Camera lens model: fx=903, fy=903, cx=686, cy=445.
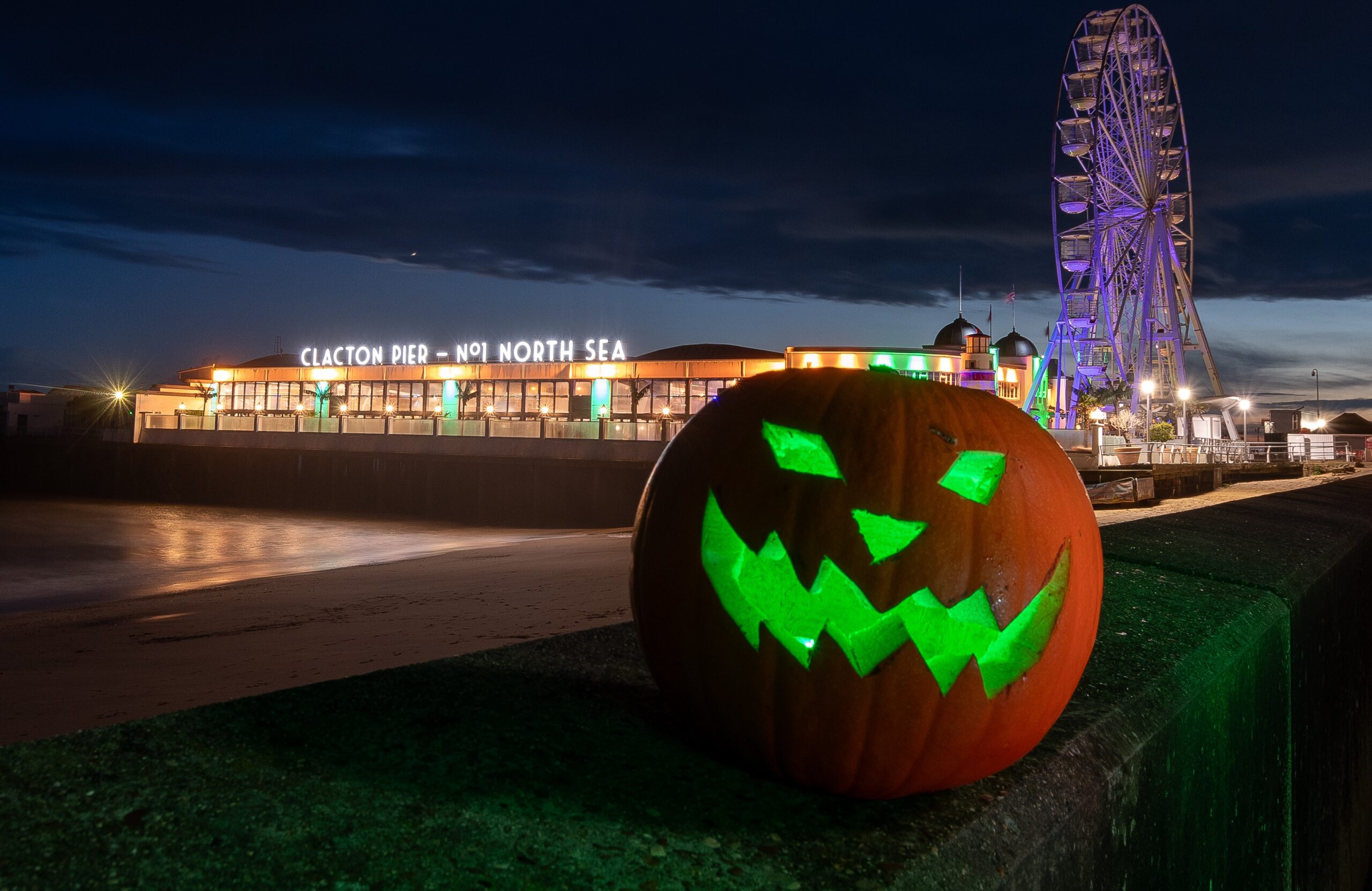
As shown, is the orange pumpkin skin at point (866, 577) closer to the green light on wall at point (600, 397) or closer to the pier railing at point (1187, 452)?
the pier railing at point (1187, 452)

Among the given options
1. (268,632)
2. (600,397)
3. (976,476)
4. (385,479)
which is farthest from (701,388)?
(976,476)

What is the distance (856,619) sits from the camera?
1.63 m

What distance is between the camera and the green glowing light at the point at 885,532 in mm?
1651

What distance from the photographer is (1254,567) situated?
3.71 metres

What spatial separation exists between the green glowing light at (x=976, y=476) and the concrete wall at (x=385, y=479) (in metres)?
29.5

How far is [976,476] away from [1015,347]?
71.0 meters

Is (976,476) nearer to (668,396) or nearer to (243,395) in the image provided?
(668,396)

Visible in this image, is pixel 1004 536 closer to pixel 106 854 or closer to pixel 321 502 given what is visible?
pixel 106 854

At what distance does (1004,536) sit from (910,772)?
1.55 ft

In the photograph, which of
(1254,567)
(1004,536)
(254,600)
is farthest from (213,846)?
(254,600)

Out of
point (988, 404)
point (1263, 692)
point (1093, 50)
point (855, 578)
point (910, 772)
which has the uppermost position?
point (1093, 50)

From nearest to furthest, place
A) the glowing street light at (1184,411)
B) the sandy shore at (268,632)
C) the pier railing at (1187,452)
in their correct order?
1. the sandy shore at (268,632)
2. the pier railing at (1187,452)
3. the glowing street light at (1184,411)

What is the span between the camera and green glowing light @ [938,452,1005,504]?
174 centimetres

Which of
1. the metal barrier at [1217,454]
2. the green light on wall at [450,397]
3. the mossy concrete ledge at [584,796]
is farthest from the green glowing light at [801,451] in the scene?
the green light on wall at [450,397]
